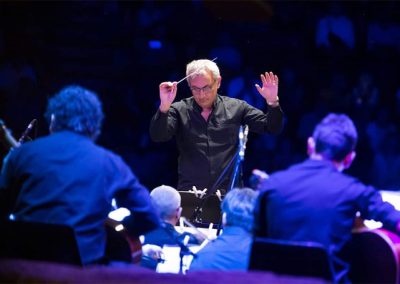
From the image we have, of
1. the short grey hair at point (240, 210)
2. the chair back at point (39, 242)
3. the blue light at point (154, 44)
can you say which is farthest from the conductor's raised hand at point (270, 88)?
the blue light at point (154, 44)

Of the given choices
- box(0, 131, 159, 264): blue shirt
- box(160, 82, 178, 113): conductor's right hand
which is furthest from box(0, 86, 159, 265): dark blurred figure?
box(160, 82, 178, 113): conductor's right hand

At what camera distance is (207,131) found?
167 inches

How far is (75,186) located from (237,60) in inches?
170

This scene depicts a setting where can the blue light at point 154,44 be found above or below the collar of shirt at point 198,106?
above

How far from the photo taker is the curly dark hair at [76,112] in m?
2.63

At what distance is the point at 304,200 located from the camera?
7.93ft

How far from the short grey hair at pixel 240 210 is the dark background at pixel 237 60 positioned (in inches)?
149

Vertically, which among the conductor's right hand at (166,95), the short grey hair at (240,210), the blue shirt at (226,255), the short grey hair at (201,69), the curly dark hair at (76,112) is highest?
the short grey hair at (201,69)

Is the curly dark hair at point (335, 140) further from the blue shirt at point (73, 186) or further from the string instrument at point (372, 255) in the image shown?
the blue shirt at point (73, 186)

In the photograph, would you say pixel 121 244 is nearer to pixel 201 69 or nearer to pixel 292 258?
pixel 292 258

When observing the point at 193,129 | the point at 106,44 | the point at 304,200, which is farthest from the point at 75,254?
the point at 106,44

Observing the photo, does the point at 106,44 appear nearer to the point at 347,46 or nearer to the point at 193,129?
the point at 347,46

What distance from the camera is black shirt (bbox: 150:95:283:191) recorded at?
13.6ft

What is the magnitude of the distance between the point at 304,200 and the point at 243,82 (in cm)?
414
